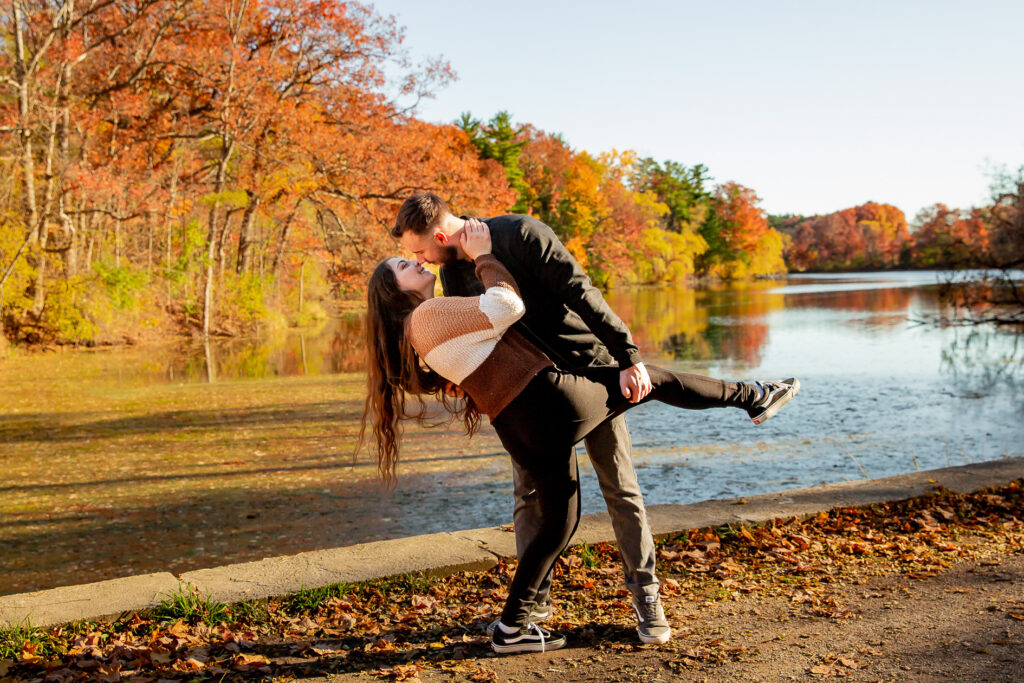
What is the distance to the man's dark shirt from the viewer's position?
2719mm

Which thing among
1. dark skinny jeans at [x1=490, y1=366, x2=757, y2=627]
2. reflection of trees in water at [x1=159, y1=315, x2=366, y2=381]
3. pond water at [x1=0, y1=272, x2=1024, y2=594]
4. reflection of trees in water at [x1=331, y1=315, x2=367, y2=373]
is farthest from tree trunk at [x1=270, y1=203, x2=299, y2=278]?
dark skinny jeans at [x1=490, y1=366, x2=757, y2=627]

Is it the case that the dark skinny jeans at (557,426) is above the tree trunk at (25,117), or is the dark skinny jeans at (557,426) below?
below

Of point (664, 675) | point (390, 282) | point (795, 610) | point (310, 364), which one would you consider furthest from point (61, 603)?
point (310, 364)

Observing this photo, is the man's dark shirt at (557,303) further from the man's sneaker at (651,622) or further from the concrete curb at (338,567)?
A: the concrete curb at (338,567)

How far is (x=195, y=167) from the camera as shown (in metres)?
23.4

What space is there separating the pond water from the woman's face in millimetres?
3118

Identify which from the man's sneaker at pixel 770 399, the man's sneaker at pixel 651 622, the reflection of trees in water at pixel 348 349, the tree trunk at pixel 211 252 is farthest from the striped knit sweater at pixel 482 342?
the tree trunk at pixel 211 252

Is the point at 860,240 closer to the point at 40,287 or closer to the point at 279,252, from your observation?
the point at 279,252

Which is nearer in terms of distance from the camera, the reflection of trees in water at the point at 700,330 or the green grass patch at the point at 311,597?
the green grass patch at the point at 311,597

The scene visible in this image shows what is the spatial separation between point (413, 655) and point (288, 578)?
0.93 meters

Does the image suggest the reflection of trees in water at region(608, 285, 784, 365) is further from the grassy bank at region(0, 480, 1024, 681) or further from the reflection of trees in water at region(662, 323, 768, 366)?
the grassy bank at region(0, 480, 1024, 681)

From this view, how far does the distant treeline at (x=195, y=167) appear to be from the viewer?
1803 centimetres

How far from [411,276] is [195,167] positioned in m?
22.8

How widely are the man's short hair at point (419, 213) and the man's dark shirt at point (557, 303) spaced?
0.63ft
